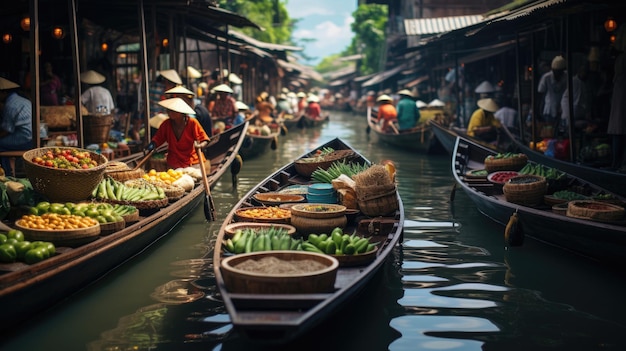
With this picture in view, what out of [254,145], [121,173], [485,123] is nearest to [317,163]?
[121,173]

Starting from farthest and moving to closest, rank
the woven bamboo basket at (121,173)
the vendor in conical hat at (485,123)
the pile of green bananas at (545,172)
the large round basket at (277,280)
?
the vendor in conical hat at (485,123), the pile of green bananas at (545,172), the woven bamboo basket at (121,173), the large round basket at (277,280)

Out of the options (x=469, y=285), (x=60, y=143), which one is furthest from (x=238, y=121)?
(x=469, y=285)

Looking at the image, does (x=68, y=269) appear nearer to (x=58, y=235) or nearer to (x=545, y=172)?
(x=58, y=235)

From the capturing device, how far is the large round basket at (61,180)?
6.36m

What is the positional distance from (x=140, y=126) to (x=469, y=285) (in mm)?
9966

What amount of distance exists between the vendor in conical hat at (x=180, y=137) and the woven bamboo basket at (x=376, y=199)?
3.25 metres

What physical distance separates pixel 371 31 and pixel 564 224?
36.4m

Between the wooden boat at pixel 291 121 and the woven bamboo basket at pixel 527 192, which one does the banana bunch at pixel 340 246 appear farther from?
the wooden boat at pixel 291 121

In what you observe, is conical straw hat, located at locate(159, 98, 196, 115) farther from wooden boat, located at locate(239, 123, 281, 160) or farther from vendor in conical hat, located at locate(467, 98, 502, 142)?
vendor in conical hat, located at locate(467, 98, 502, 142)

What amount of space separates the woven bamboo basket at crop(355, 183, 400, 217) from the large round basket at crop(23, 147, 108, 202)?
2.72 metres

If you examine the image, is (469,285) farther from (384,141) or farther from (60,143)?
(384,141)

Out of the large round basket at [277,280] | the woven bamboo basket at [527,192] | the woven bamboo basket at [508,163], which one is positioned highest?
the woven bamboo basket at [508,163]

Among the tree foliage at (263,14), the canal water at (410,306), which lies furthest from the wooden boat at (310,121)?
the canal water at (410,306)

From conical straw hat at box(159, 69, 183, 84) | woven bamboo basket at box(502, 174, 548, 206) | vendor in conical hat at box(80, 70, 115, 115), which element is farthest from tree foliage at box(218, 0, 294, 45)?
woven bamboo basket at box(502, 174, 548, 206)
